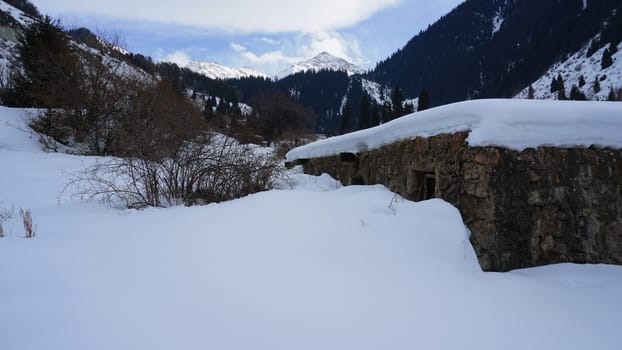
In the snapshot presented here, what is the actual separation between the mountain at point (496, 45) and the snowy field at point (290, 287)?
4627 centimetres

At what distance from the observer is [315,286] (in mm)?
1709

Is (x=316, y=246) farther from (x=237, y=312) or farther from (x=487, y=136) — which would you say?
(x=487, y=136)

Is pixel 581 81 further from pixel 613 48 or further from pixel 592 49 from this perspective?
pixel 592 49

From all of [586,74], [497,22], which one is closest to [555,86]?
[586,74]

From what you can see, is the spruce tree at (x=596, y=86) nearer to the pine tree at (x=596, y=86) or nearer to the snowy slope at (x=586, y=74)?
the pine tree at (x=596, y=86)

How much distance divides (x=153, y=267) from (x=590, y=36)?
229 ft

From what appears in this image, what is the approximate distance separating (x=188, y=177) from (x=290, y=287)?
10.1ft

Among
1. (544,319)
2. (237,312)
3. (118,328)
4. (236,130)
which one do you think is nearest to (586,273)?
(544,319)

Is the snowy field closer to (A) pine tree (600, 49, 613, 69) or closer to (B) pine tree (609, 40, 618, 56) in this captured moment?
(A) pine tree (600, 49, 613, 69)

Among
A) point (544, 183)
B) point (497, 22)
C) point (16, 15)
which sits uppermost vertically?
point (497, 22)

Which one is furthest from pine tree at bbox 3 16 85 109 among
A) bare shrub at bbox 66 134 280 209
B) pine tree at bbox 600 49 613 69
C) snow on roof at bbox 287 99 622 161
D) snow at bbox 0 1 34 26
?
pine tree at bbox 600 49 613 69

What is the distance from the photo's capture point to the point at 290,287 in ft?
5.50

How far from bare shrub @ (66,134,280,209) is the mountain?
46.1 m

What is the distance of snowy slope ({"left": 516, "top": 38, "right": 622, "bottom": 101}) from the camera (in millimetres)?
30891
